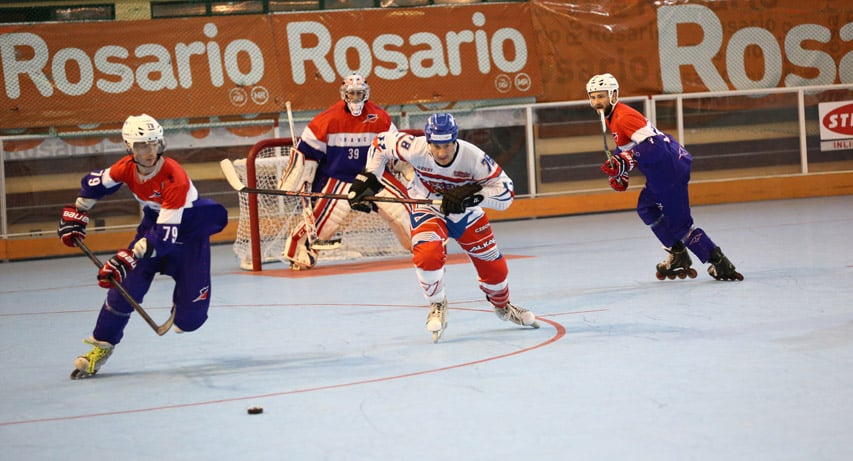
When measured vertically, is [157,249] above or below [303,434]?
above

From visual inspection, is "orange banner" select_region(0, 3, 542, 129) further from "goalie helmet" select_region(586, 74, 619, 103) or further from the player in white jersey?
the player in white jersey

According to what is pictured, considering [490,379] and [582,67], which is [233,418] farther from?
[582,67]

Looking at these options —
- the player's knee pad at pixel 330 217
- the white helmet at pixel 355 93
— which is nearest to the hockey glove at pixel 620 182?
the white helmet at pixel 355 93

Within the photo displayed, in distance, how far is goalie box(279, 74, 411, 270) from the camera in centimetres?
946

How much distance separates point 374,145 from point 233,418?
2437mm

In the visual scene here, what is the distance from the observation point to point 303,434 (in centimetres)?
376

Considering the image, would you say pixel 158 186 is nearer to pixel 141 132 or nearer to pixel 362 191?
pixel 141 132

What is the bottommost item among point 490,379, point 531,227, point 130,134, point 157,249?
point 531,227

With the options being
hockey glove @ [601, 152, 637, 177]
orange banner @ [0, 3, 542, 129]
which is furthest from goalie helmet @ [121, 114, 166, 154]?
orange banner @ [0, 3, 542, 129]

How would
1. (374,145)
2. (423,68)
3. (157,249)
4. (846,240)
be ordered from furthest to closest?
1. (423,68)
2. (846,240)
3. (374,145)
4. (157,249)

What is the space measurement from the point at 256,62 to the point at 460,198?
8.41 metres

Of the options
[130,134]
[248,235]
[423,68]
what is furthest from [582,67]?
[130,134]

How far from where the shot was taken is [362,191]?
6066mm

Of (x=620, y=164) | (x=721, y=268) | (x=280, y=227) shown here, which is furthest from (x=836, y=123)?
(x=620, y=164)
